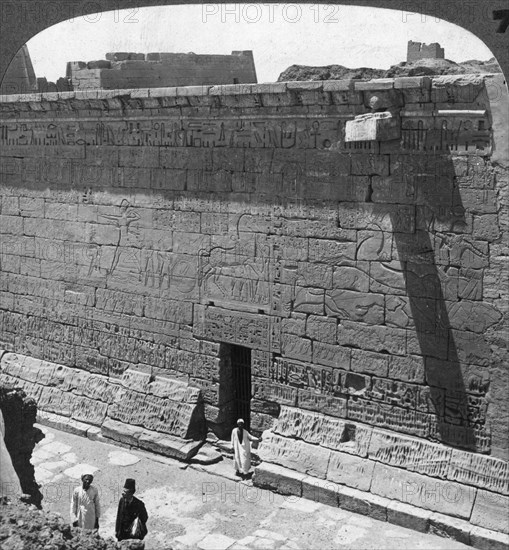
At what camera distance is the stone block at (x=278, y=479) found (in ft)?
30.6

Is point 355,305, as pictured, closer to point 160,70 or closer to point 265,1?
point 265,1

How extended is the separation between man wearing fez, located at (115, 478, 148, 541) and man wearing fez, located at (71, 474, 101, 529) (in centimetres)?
35

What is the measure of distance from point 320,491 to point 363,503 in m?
0.53

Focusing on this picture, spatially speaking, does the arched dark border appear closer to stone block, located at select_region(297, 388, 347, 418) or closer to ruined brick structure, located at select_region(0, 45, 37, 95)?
stone block, located at select_region(297, 388, 347, 418)

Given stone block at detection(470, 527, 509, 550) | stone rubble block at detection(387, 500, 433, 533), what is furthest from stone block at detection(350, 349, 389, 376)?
stone block at detection(470, 527, 509, 550)

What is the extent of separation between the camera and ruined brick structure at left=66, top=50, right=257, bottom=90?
12781 millimetres

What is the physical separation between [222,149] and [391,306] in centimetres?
282

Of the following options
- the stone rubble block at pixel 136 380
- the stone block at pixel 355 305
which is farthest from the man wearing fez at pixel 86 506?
the stone block at pixel 355 305

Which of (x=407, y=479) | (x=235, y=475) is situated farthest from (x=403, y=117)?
(x=235, y=475)

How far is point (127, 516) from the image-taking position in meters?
7.64

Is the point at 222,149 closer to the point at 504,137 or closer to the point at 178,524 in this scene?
the point at 504,137

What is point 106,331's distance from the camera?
11492 millimetres

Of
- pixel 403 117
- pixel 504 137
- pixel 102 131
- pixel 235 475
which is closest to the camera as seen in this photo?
pixel 504 137

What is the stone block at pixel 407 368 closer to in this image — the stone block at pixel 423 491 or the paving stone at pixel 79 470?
the stone block at pixel 423 491
